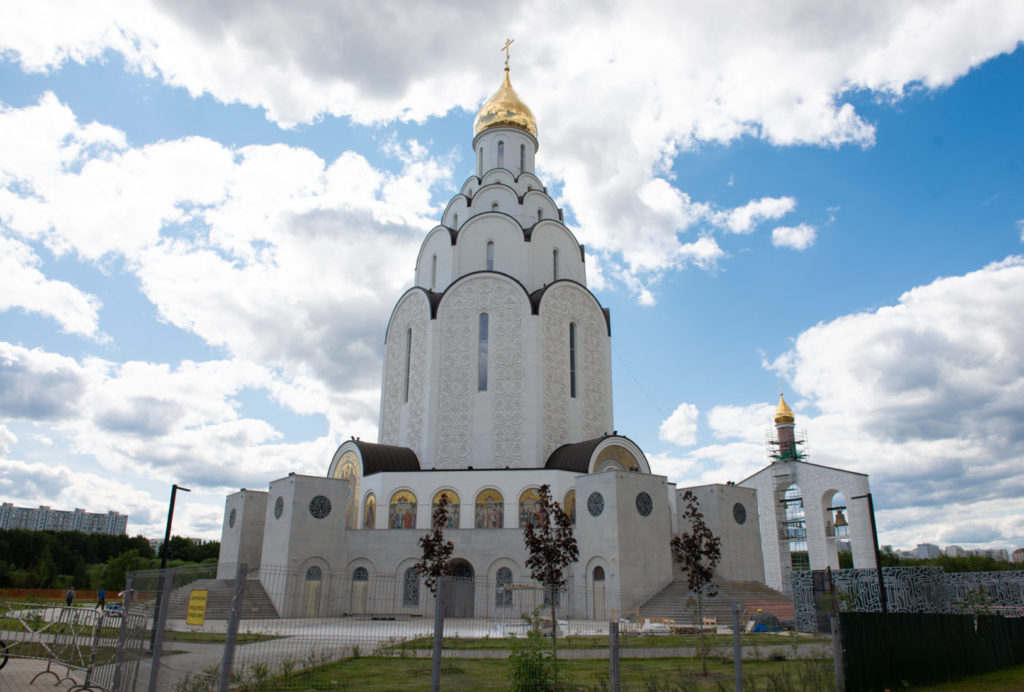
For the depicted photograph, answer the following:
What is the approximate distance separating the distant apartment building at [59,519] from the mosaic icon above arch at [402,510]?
78.7m

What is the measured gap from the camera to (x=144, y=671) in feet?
25.2

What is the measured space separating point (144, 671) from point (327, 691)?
6.87 feet

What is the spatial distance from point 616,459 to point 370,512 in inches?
385

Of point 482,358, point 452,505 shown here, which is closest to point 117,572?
point 452,505

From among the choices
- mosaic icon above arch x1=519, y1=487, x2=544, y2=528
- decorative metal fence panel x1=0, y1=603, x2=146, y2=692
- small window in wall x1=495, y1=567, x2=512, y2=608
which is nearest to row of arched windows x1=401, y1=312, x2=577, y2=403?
mosaic icon above arch x1=519, y1=487, x2=544, y2=528

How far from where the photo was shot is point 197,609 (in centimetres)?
728

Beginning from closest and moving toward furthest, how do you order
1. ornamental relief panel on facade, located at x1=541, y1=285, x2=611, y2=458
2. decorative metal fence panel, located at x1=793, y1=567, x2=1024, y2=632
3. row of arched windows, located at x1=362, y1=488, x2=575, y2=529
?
1. decorative metal fence panel, located at x1=793, y1=567, x2=1024, y2=632
2. row of arched windows, located at x1=362, y1=488, x2=575, y2=529
3. ornamental relief panel on facade, located at x1=541, y1=285, x2=611, y2=458

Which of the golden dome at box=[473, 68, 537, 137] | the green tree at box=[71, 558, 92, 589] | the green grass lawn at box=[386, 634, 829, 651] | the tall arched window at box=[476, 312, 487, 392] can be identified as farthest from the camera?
the green tree at box=[71, 558, 92, 589]

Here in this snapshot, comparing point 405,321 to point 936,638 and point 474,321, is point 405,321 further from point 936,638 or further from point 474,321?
point 936,638

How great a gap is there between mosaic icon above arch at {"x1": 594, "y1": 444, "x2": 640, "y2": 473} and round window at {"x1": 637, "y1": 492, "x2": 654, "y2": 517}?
3.00 meters

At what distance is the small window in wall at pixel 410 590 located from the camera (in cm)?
2281

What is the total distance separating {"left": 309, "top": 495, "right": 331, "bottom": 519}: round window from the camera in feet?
77.3

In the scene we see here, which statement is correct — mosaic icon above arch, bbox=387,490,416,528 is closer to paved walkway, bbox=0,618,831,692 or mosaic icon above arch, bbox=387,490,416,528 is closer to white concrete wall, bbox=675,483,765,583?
white concrete wall, bbox=675,483,765,583

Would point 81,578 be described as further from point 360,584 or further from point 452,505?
point 452,505
